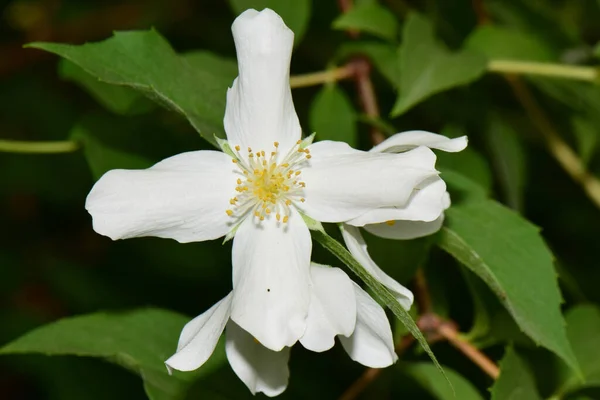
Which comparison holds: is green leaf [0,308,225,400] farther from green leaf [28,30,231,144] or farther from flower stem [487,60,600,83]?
flower stem [487,60,600,83]

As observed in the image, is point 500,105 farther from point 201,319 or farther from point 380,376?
point 201,319

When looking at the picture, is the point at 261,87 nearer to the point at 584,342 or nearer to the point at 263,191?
the point at 263,191

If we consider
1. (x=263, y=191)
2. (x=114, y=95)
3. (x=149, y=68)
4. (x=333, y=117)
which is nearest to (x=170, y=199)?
(x=263, y=191)

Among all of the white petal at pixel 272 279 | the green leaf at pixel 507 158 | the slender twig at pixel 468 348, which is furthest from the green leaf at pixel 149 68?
the green leaf at pixel 507 158

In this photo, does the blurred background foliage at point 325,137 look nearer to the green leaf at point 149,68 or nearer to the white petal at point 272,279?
the white petal at point 272,279

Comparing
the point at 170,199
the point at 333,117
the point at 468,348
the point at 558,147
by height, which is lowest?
the point at 468,348

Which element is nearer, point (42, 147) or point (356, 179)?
point (356, 179)
